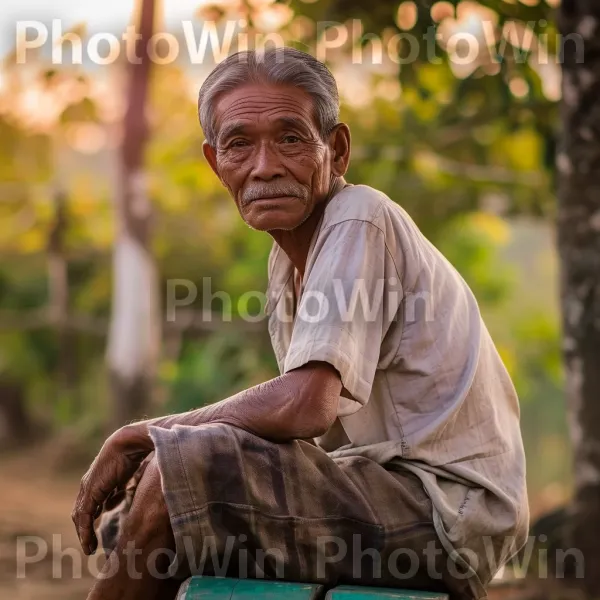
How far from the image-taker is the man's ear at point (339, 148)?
2.44 meters

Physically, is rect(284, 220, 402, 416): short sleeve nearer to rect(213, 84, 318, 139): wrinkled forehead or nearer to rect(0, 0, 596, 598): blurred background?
rect(213, 84, 318, 139): wrinkled forehead

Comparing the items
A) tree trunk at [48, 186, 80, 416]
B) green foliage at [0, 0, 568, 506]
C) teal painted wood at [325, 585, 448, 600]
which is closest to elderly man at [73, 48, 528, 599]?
teal painted wood at [325, 585, 448, 600]

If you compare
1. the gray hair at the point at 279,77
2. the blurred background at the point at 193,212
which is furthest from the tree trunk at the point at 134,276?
the gray hair at the point at 279,77

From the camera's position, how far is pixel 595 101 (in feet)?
14.6

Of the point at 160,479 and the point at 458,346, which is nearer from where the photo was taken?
the point at 160,479

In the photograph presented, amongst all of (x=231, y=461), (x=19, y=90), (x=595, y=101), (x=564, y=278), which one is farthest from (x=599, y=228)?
(x=19, y=90)

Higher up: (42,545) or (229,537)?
(229,537)

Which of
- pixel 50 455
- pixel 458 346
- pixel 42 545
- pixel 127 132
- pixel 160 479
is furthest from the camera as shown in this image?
pixel 50 455

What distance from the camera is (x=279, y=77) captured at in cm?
231

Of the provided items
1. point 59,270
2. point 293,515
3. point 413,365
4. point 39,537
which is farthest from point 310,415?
point 59,270

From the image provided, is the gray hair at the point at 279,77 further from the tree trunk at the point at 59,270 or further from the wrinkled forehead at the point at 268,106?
the tree trunk at the point at 59,270

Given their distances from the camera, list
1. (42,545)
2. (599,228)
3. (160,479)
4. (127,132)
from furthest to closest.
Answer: (127,132) < (42,545) < (599,228) < (160,479)

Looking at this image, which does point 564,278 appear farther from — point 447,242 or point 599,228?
point 447,242

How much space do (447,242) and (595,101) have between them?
13.5 ft
